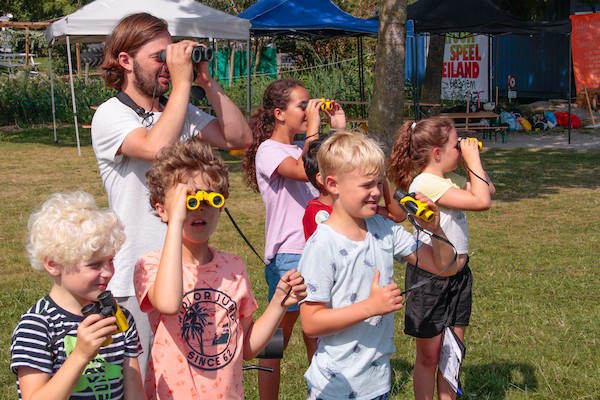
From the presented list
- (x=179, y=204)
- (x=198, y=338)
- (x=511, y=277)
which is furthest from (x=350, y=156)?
(x=511, y=277)

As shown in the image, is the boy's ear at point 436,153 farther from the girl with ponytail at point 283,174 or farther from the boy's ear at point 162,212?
the boy's ear at point 162,212

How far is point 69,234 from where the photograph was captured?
2.12 metres

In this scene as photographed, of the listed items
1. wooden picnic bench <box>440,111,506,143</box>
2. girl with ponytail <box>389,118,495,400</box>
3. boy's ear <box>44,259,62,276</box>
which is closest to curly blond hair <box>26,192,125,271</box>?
boy's ear <box>44,259,62,276</box>

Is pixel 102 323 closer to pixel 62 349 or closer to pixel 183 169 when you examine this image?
pixel 62 349

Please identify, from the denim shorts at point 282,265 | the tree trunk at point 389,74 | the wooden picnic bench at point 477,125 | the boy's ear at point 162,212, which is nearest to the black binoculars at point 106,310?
the boy's ear at point 162,212

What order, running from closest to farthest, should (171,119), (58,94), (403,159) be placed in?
(171,119), (403,159), (58,94)

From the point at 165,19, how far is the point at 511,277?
28.2ft

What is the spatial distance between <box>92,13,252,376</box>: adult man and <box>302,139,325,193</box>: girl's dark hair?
54cm

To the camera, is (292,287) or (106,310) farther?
(292,287)

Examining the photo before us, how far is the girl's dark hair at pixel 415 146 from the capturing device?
3.66 m

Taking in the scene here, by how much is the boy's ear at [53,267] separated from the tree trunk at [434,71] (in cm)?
1479

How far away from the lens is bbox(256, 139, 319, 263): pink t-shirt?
3.63 metres

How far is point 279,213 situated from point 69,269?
1661mm

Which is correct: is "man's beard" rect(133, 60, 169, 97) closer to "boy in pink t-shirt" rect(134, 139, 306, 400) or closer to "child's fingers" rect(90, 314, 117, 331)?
"boy in pink t-shirt" rect(134, 139, 306, 400)
